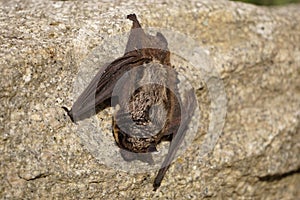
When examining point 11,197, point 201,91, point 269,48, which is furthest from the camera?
point 269,48

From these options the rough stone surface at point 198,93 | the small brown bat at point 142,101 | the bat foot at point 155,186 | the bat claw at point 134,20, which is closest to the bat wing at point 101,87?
the small brown bat at point 142,101

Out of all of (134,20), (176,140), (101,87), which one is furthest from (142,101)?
(134,20)

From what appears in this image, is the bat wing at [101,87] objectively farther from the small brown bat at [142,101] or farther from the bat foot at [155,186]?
the bat foot at [155,186]

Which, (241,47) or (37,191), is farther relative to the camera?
(241,47)

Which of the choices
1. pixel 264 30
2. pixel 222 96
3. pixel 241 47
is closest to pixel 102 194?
pixel 222 96

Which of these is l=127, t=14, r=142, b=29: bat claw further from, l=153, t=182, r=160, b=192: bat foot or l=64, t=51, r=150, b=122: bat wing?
l=153, t=182, r=160, b=192: bat foot

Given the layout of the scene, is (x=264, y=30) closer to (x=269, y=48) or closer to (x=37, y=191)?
(x=269, y=48)

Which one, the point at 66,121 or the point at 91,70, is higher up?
the point at 91,70
